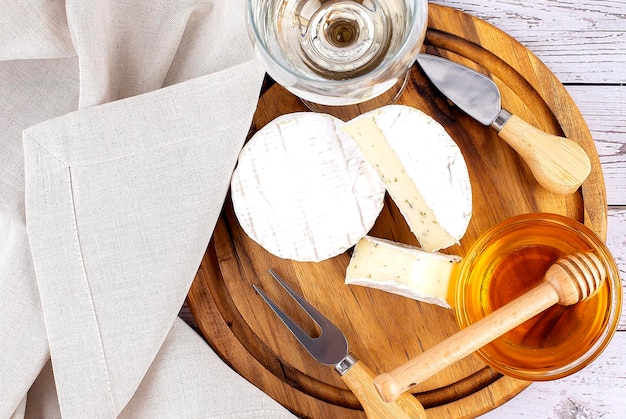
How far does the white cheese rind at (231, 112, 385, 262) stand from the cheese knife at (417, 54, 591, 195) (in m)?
0.16

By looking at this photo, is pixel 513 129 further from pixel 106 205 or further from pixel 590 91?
pixel 106 205

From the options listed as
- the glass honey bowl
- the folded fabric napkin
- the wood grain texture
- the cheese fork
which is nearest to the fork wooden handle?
the cheese fork

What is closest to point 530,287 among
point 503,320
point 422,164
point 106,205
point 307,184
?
point 503,320

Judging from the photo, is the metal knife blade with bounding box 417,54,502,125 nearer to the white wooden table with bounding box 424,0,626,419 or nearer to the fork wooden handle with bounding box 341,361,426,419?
the white wooden table with bounding box 424,0,626,419

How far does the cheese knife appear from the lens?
0.83 meters

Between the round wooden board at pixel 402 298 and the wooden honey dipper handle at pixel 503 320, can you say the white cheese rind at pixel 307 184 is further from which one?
the wooden honey dipper handle at pixel 503 320

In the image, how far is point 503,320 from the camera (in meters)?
0.75

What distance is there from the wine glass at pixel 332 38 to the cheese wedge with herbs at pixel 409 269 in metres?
0.20

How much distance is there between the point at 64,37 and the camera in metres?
0.88

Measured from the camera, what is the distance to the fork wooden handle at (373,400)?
2.77ft

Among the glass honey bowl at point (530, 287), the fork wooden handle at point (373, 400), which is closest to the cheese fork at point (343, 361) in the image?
the fork wooden handle at point (373, 400)

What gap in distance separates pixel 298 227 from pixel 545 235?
33 centimetres

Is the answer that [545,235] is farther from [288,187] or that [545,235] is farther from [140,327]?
[140,327]

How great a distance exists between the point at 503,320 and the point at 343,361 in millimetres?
231
